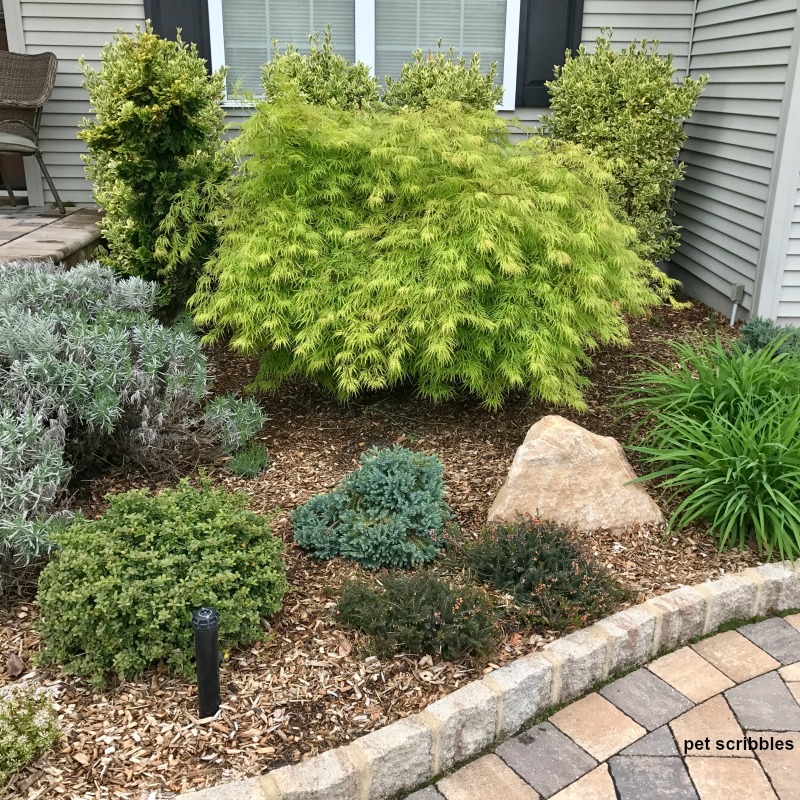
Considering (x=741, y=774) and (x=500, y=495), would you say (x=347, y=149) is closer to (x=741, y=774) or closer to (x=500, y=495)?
(x=500, y=495)

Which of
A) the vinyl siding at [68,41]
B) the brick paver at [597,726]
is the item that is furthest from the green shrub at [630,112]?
the brick paver at [597,726]

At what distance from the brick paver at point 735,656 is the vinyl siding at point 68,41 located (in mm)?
5784

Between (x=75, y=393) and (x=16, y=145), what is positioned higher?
(x=16, y=145)

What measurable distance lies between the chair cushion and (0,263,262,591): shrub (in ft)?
8.06

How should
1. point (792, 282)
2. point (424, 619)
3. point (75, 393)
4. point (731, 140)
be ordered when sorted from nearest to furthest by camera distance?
point (424, 619) < point (75, 393) < point (792, 282) < point (731, 140)

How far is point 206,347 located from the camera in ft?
17.1

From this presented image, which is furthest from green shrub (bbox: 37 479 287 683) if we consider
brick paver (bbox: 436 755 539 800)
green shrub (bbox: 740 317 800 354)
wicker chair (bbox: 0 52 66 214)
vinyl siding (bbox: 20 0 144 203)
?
vinyl siding (bbox: 20 0 144 203)

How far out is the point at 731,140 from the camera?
584 centimetres

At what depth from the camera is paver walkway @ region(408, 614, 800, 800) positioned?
2.26 meters

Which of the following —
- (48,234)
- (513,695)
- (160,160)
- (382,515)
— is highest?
(160,160)

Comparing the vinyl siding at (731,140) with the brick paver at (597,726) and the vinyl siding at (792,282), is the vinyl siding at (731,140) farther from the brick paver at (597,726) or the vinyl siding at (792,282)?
the brick paver at (597,726)

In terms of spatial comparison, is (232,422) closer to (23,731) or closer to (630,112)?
(23,731)

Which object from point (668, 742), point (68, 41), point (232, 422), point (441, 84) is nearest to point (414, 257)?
point (232, 422)

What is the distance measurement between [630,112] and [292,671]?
15.9ft
